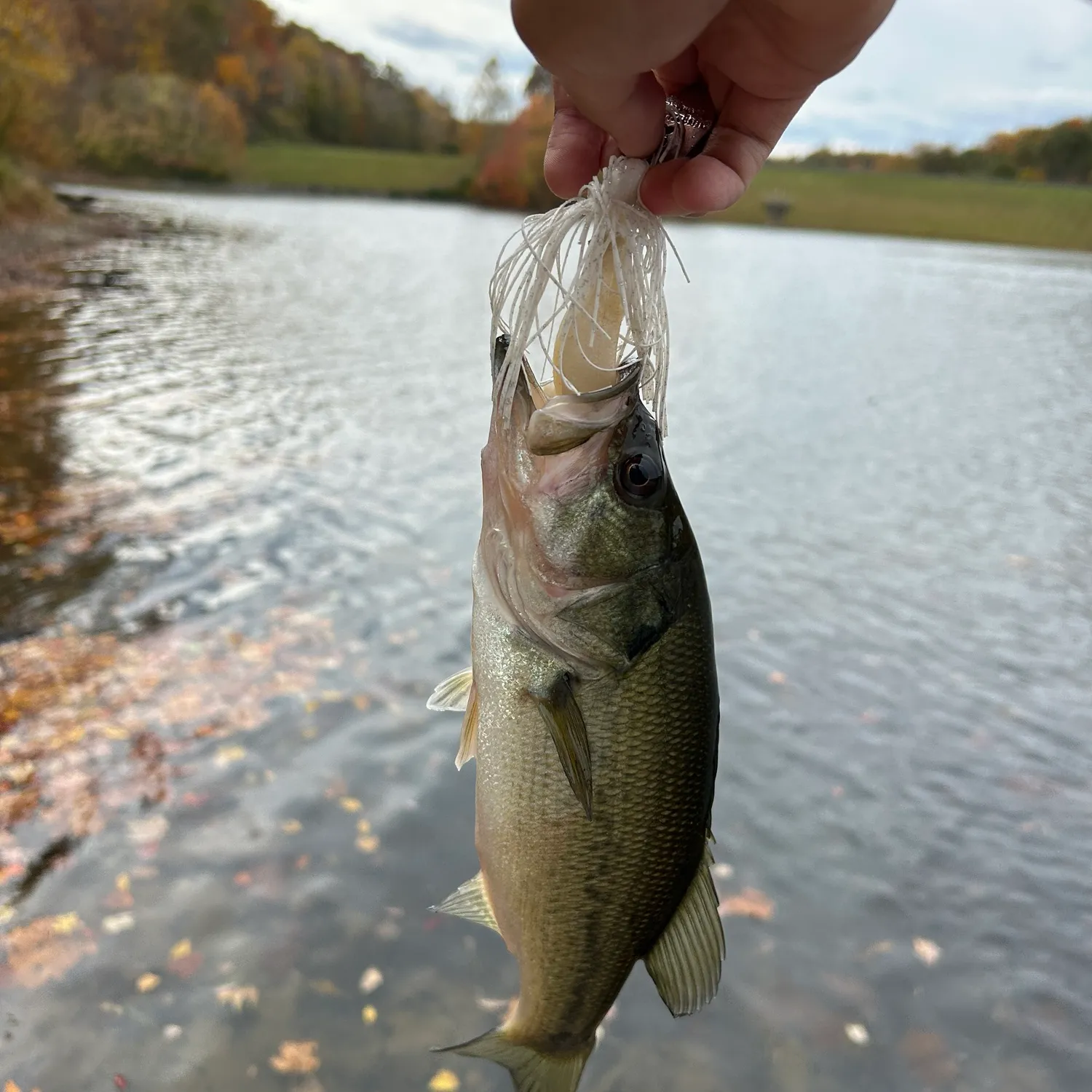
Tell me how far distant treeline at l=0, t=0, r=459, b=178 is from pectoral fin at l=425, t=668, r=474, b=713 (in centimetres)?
2758

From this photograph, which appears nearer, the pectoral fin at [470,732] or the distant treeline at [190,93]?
the pectoral fin at [470,732]

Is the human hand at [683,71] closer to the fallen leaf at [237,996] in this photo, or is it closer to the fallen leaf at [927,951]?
the fallen leaf at [237,996]

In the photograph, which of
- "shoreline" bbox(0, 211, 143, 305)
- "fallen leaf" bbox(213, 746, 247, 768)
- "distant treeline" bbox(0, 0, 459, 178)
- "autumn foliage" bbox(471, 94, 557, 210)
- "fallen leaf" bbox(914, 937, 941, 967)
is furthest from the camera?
"autumn foliage" bbox(471, 94, 557, 210)

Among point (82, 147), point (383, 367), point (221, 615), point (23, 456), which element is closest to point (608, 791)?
point (221, 615)

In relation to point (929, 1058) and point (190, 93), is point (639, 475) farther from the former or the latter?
point (190, 93)

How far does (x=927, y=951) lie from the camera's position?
14.6 ft

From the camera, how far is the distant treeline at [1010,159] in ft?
246

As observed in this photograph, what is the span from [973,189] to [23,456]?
83711 millimetres

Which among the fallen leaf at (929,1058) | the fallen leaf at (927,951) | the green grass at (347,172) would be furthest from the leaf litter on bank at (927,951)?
the green grass at (347,172)

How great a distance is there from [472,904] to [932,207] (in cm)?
8334

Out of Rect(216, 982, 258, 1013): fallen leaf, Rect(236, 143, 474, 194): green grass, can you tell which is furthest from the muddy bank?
Rect(236, 143, 474, 194): green grass

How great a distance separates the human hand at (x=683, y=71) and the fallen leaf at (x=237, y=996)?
3575 millimetres

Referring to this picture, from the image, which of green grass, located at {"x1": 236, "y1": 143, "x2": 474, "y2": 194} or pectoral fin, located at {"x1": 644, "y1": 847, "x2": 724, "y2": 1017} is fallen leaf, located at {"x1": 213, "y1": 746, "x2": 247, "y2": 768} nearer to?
pectoral fin, located at {"x1": 644, "y1": 847, "x2": 724, "y2": 1017}

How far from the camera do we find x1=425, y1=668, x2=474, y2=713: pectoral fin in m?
2.01
